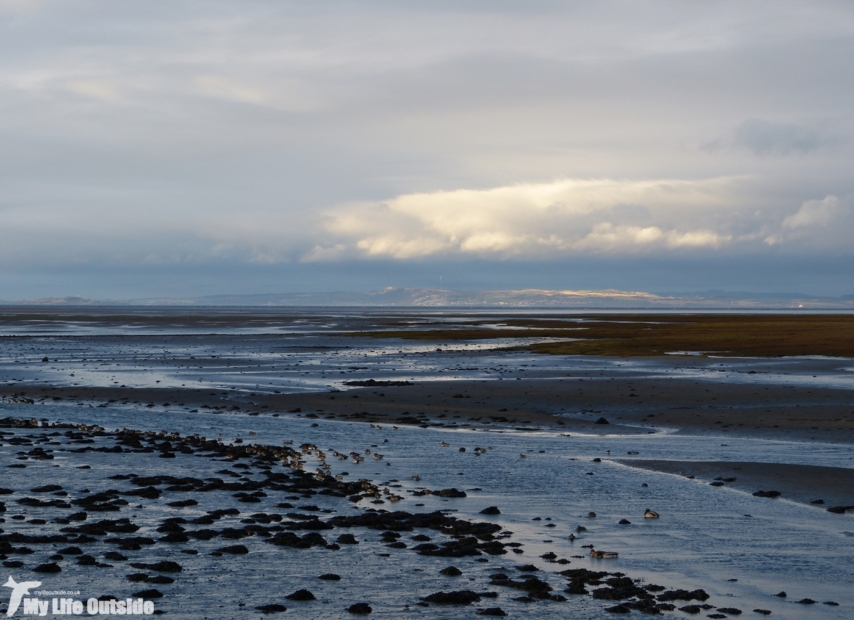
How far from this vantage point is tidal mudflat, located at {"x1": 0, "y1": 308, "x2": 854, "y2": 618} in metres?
11.6

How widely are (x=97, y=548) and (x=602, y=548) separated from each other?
7553mm

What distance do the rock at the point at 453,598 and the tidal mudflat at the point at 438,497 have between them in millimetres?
26

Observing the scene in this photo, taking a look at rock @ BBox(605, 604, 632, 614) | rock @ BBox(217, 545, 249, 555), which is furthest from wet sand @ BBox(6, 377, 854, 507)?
rock @ BBox(217, 545, 249, 555)

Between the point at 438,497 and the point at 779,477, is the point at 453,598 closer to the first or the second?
the point at 438,497

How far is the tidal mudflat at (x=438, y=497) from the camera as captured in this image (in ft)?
38.0

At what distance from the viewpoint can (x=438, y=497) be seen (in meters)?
17.1

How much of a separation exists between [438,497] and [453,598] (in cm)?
603

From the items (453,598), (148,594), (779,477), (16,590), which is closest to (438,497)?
(453,598)

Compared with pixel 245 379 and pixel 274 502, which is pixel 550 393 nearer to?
pixel 245 379

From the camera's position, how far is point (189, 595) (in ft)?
36.8

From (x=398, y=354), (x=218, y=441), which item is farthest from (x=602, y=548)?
(x=398, y=354)

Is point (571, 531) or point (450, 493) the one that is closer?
point (571, 531)

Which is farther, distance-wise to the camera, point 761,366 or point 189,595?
point 761,366

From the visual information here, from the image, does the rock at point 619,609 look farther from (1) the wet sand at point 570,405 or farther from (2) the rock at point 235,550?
(1) the wet sand at point 570,405
